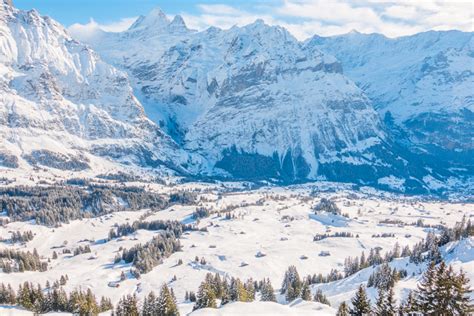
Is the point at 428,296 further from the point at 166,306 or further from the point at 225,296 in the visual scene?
the point at 225,296

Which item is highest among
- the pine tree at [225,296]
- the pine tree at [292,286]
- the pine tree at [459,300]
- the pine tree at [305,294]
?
the pine tree at [459,300]

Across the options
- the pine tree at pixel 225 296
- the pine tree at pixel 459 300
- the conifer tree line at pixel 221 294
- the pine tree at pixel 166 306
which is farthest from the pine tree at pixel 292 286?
the pine tree at pixel 459 300

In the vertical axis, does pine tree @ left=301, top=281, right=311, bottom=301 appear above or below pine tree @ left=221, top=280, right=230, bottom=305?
below

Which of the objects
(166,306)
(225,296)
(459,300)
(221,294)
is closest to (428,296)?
(459,300)

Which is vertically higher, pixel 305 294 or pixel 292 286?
pixel 305 294

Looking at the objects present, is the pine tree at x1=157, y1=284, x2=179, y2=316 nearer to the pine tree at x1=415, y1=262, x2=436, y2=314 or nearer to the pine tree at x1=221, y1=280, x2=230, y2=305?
the pine tree at x1=221, y1=280, x2=230, y2=305

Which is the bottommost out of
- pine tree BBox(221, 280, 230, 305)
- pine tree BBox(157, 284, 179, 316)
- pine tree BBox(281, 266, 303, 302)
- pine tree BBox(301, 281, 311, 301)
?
pine tree BBox(281, 266, 303, 302)

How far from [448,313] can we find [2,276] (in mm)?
182194

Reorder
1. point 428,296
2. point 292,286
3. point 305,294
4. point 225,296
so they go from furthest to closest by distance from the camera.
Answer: point 292,286 → point 305,294 → point 225,296 → point 428,296

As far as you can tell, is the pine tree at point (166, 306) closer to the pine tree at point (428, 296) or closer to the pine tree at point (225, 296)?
the pine tree at point (225, 296)

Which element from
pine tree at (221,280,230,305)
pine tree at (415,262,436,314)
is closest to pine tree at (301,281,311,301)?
pine tree at (221,280,230,305)

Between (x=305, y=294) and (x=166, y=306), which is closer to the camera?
(x=166, y=306)

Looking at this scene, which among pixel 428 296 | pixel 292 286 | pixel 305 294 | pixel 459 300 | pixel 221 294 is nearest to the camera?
pixel 459 300

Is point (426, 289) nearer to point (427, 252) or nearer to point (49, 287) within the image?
point (427, 252)
